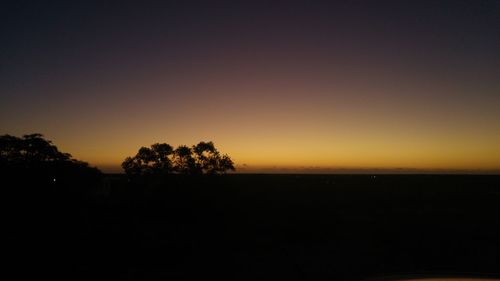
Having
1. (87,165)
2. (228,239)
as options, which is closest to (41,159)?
(87,165)

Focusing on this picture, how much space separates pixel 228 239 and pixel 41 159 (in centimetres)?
2291

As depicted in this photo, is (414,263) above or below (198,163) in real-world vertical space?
below

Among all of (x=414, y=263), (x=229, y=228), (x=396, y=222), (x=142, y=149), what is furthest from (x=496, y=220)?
(x=142, y=149)

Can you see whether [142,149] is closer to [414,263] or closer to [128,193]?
[128,193]

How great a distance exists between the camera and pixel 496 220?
27.0 m

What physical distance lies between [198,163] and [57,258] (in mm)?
21167

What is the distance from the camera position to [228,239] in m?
19.1

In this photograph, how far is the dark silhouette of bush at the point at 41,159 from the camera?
31.4m

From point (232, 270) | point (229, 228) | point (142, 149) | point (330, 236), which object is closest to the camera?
point (232, 270)

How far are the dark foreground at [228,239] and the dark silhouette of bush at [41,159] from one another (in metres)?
5.44

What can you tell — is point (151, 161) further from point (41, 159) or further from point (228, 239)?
point (228, 239)

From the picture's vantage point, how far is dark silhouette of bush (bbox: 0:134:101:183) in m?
31.4

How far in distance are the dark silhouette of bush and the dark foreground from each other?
17.8ft

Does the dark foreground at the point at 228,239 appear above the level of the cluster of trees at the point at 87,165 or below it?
below
